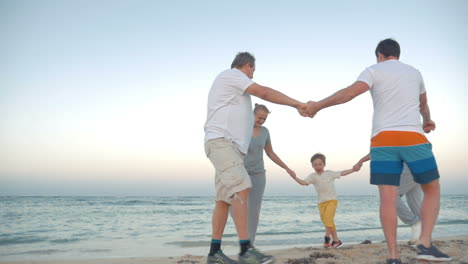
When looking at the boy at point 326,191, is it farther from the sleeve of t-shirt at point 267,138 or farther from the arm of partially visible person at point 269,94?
the arm of partially visible person at point 269,94

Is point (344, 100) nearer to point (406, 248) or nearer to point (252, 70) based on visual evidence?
point (252, 70)

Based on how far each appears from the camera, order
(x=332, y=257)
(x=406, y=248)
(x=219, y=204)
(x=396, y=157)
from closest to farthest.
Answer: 1. (x=396, y=157)
2. (x=219, y=204)
3. (x=332, y=257)
4. (x=406, y=248)

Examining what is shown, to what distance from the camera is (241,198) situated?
358 centimetres

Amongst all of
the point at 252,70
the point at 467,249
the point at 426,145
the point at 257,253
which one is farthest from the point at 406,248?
the point at 252,70

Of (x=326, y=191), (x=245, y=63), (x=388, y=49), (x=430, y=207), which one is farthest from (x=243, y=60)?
(x=326, y=191)

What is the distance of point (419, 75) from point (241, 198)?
198 centimetres

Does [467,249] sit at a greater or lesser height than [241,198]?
lesser

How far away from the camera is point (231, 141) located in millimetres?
3637

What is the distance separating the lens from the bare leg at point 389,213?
322 cm

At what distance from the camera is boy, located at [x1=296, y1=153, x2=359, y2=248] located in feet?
19.6

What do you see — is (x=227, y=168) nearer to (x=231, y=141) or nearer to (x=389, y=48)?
(x=231, y=141)

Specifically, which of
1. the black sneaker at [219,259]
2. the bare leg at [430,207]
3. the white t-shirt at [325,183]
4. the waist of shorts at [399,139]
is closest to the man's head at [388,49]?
the waist of shorts at [399,139]

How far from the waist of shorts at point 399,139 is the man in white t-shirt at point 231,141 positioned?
0.99 m

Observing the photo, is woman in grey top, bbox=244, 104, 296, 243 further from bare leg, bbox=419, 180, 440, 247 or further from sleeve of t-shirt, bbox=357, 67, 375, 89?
bare leg, bbox=419, 180, 440, 247
